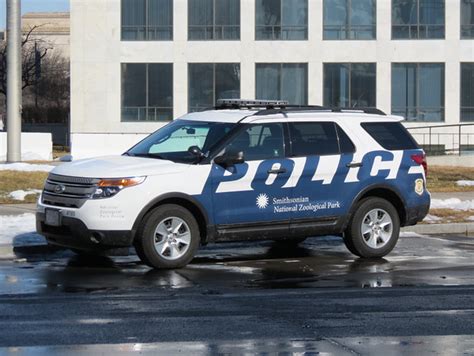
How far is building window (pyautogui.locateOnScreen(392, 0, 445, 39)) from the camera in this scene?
1598 inches

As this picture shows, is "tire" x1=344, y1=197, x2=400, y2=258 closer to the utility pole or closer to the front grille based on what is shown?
the front grille

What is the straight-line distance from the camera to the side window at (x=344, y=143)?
39.1 ft

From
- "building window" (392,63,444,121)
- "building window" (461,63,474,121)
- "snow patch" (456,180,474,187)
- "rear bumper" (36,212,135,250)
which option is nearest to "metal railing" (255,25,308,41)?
"building window" (392,63,444,121)

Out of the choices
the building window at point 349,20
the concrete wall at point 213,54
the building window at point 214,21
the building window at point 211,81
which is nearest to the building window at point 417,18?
the concrete wall at point 213,54

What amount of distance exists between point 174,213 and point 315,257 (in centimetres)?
232

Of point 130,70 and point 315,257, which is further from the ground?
point 130,70

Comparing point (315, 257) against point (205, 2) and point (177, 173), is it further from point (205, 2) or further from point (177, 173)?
point (205, 2)

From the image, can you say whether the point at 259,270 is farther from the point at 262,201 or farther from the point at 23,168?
the point at 23,168

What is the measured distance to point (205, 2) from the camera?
135ft

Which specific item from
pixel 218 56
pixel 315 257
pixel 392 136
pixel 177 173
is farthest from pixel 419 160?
pixel 218 56

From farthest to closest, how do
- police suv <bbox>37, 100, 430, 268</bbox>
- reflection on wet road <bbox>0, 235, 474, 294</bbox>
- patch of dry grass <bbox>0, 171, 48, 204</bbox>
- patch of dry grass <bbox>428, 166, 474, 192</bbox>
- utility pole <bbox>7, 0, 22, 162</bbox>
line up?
utility pole <bbox>7, 0, 22, 162</bbox>, patch of dry grass <bbox>428, 166, 474, 192</bbox>, patch of dry grass <bbox>0, 171, 48, 204</bbox>, police suv <bbox>37, 100, 430, 268</bbox>, reflection on wet road <bbox>0, 235, 474, 294</bbox>

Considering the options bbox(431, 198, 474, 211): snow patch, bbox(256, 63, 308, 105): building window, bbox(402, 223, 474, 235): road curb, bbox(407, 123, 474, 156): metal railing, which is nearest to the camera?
bbox(402, 223, 474, 235): road curb

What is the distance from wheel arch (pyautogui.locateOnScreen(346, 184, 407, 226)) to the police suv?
1cm

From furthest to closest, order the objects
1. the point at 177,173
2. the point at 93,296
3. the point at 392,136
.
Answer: the point at 392,136
the point at 177,173
the point at 93,296
